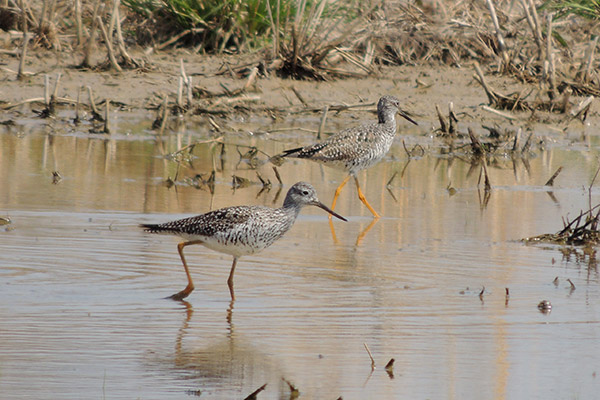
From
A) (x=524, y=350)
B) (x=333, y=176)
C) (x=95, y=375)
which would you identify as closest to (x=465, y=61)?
(x=333, y=176)

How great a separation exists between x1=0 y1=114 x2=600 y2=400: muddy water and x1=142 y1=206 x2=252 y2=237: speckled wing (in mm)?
375

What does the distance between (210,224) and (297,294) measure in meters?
0.83

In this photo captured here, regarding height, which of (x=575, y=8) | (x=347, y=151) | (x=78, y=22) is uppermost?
(x=575, y=8)

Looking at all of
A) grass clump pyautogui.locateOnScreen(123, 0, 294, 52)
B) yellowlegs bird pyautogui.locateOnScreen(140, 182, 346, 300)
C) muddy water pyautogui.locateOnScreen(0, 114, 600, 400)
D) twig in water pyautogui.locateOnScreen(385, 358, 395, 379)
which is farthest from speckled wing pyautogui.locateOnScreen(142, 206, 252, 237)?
grass clump pyautogui.locateOnScreen(123, 0, 294, 52)

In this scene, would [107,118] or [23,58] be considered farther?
[23,58]

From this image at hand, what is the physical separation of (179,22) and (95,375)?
1362cm

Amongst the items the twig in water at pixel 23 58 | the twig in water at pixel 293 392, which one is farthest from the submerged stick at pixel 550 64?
the twig in water at pixel 293 392

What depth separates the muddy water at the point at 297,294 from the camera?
18.6ft

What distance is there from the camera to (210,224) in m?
7.87

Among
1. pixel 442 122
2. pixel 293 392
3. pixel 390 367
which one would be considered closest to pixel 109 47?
pixel 442 122

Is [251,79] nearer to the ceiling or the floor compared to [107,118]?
nearer to the ceiling

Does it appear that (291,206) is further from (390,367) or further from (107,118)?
(107,118)

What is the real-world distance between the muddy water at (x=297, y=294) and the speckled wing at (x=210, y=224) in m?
0.37

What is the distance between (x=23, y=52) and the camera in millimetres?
16406
